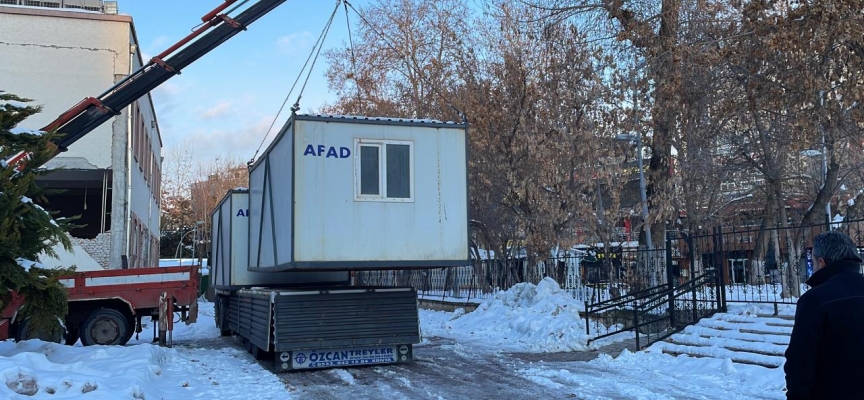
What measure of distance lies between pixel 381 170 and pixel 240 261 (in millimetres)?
6991

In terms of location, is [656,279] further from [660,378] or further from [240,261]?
[240,261]

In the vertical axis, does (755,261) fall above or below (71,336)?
above

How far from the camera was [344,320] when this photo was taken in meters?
11.8

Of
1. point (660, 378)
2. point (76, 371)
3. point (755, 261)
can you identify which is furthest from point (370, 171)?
point (755, 261)

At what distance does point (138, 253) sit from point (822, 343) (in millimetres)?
31073

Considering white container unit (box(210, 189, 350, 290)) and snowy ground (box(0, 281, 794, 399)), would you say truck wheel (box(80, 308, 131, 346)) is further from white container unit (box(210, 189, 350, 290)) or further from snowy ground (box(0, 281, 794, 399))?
white container unit (box(210, 189, 350, 290))

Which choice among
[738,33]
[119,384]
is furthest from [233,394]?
[738,33]

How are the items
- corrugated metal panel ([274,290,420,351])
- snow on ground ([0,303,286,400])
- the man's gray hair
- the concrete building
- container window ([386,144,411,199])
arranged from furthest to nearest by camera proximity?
the concrete building < corrugated metal panel ([274,290,420,351]) < container window ([386,144,411,199]) < snow on ground ([0,303,286,400]) < the man's gray hair

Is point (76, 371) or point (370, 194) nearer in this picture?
→ point (76, 371)

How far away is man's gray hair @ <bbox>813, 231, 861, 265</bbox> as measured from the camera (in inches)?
160

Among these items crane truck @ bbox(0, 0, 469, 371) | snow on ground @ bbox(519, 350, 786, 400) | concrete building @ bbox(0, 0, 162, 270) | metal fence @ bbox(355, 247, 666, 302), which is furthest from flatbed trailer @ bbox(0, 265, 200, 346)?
concrete building @ bbox(0, 0, 162, 270)

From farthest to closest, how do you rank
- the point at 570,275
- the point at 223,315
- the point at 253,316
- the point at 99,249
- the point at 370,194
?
1. the point at 99,249
2. the point at 570,275
3. the point at 223,315
4. the point at 253,316
5. the point at 370,194

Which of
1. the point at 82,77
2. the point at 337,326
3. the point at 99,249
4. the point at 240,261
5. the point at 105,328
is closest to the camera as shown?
the point at 337,326

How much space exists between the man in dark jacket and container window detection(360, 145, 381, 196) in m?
7.70
